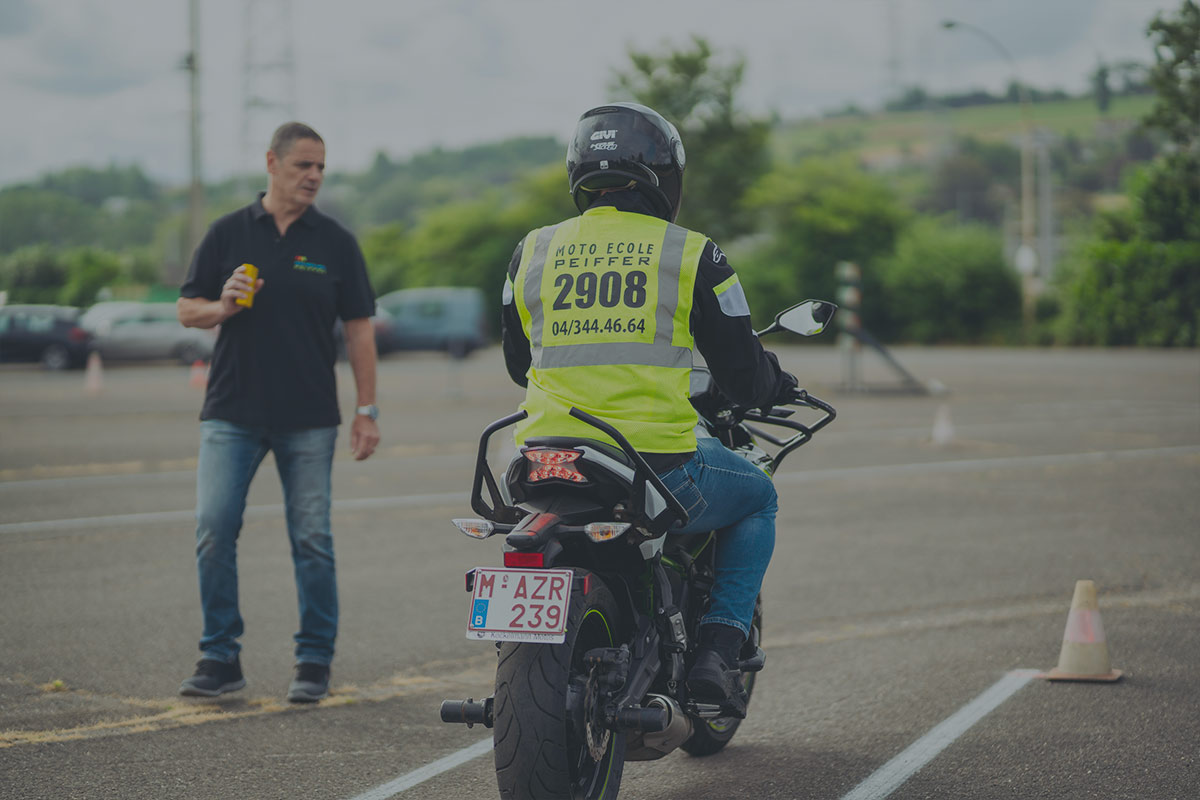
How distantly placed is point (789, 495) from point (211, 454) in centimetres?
645

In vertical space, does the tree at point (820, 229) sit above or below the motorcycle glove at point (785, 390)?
above

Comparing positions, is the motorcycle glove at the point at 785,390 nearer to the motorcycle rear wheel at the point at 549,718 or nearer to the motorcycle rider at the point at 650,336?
the motorcycle rider at the point at 650,336

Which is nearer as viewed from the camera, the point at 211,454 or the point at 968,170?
the point at 211,454

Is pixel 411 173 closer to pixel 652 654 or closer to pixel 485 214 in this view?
pixel 485 214

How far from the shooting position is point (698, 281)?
12.6 ft

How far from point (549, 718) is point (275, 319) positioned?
2.68 meters

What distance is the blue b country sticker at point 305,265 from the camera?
5.66m

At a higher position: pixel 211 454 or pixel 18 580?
pixel 211 454

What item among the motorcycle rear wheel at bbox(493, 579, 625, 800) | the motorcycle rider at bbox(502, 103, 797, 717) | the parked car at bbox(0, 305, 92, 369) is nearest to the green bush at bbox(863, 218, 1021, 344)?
the parked car at bbox(0, 305, 92, 369)

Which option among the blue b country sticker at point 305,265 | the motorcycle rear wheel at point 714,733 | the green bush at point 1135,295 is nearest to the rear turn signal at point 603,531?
the motorcycle rear wheel at point 714,733

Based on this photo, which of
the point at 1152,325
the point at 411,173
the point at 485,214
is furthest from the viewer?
the point at 411,173

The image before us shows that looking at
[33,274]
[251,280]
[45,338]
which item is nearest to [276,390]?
[251,280]

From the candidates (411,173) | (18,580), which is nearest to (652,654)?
(18,580)

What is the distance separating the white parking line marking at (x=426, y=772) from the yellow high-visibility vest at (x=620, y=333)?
1266mm
